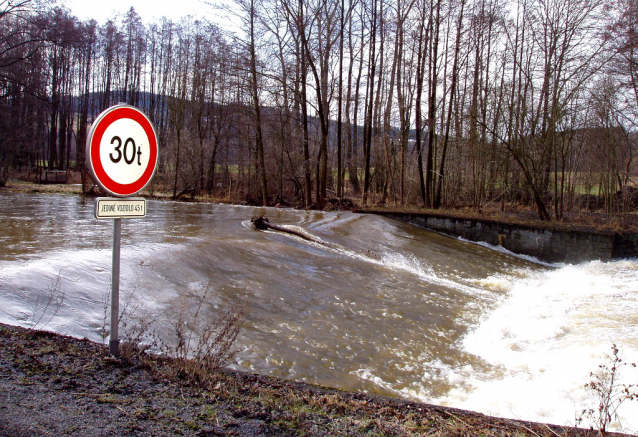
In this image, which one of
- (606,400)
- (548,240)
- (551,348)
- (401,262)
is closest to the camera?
(606,400)

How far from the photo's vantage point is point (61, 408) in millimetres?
2707

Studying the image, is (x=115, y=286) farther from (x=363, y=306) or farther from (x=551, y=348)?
(x=551, y=348)

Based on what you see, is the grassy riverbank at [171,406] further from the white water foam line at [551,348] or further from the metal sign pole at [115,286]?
the white water foam line at [551,348]

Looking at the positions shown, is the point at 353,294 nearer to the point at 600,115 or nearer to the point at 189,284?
the point at 189,284

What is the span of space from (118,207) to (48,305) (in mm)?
2352

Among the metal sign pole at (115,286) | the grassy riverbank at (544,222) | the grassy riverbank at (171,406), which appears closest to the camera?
the grassy riverbank at (171,406)

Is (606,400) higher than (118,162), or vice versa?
(118,162)

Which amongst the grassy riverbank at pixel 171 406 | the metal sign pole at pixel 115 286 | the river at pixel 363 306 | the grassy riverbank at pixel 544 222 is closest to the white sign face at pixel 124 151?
the metal sign pole at pixel 115 286

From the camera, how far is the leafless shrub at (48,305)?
176 inches

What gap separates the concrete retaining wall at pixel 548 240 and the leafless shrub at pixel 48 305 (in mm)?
12899

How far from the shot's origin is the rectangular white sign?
3250 millimetres

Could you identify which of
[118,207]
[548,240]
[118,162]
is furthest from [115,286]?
[548,240]

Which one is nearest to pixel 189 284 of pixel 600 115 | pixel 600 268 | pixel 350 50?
pixel 600 268

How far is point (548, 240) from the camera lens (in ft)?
46.0
